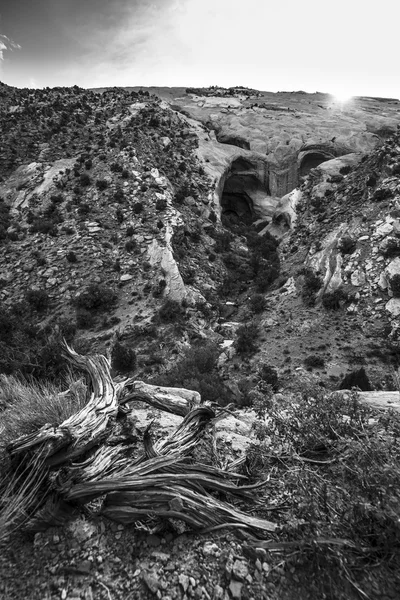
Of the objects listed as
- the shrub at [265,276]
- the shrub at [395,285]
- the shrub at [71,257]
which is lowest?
the shrub at [265,276]

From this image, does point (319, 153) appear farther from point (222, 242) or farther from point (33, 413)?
point (33, 413)

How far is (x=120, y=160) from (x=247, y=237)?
15901 mm

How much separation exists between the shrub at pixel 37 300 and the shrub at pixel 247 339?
13.1 m

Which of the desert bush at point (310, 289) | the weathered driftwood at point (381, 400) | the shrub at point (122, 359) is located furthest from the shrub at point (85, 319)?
the weathered driftwood at point (381, 400)

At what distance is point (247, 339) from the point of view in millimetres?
18125

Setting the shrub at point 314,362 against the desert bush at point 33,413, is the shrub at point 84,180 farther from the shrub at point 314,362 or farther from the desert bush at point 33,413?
the desert bush at point 33,413

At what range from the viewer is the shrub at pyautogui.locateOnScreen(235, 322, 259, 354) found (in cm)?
1762

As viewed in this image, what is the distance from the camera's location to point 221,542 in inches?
132

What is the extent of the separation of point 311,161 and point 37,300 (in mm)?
38968

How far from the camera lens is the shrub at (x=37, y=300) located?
19062mm

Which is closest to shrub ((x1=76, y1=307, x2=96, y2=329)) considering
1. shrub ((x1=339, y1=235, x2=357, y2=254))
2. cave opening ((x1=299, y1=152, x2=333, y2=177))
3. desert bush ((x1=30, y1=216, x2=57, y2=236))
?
desert bush ((x1=30, y1=216, x2=57, y2=236))

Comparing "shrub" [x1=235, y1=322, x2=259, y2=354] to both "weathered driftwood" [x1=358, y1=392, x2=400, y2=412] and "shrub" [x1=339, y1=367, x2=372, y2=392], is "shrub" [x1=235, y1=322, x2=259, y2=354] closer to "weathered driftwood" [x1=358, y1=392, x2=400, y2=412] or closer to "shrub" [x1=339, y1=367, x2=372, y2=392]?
"shrub" [x1=339, y1=367, x2=372, y2=392]

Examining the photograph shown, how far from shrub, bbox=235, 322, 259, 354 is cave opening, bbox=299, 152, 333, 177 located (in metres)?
30.0

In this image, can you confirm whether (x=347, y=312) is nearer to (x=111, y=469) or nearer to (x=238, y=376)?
(x=238, y=376)
